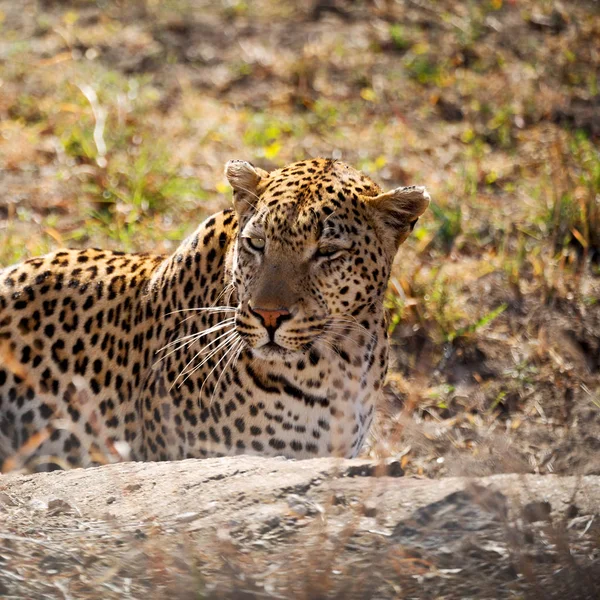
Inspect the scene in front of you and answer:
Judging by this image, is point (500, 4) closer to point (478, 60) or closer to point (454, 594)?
point (478, 60)

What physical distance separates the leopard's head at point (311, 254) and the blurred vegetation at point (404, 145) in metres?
1.51

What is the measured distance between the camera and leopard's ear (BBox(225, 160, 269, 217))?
5633 millimetres

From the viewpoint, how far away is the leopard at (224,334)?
5.37 m

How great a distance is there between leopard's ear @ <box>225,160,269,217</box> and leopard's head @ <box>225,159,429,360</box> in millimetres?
11

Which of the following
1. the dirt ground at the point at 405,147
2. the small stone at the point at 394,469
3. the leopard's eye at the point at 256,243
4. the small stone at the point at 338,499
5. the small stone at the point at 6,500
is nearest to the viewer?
the small stone at the point at 338,499

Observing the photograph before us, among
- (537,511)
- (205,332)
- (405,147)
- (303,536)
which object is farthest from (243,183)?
(405,147)

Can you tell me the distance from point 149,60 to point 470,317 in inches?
229

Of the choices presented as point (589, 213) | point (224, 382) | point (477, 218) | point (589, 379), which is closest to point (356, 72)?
point (477, 218)

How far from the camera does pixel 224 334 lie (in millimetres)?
5395

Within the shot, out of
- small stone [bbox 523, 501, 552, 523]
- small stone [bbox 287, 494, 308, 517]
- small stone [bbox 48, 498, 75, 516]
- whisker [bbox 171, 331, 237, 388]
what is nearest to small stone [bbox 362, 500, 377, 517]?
small stone [bbox 287, 494, 308, 517]

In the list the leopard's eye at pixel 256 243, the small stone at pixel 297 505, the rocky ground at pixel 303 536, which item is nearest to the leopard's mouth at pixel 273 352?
the leopard's eye at pixel 256 243

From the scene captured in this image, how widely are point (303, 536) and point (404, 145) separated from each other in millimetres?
7268

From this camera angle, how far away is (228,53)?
41.5 ft

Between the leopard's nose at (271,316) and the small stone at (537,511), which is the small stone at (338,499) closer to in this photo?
the small stone at (537,511)
